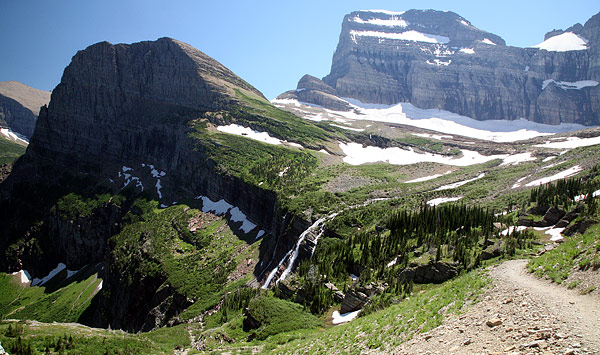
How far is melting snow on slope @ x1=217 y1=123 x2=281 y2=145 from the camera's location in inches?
5221

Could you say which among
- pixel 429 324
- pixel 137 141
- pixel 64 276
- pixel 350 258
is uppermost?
pixel 137 141

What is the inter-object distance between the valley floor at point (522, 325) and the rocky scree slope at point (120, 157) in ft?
187

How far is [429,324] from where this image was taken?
1608 centimetres

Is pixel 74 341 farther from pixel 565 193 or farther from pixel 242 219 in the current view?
pixel 242 219

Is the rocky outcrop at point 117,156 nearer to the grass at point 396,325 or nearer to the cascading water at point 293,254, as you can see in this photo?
the cascading water at point 293,254

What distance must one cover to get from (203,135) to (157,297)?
65.7m

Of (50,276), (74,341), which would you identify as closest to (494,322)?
(74,341)

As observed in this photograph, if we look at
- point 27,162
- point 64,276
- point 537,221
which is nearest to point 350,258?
point 537,221

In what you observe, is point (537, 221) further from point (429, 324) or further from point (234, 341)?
point (234, 341)

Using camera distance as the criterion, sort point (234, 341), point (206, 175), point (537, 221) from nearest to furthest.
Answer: point (234, 341), point (537, 221), point (206, 175)

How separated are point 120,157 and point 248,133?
156ft

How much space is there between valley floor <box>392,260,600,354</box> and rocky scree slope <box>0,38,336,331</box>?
2242 inches

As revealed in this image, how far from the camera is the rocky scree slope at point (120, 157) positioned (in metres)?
97.9

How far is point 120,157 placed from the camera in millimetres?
134875
